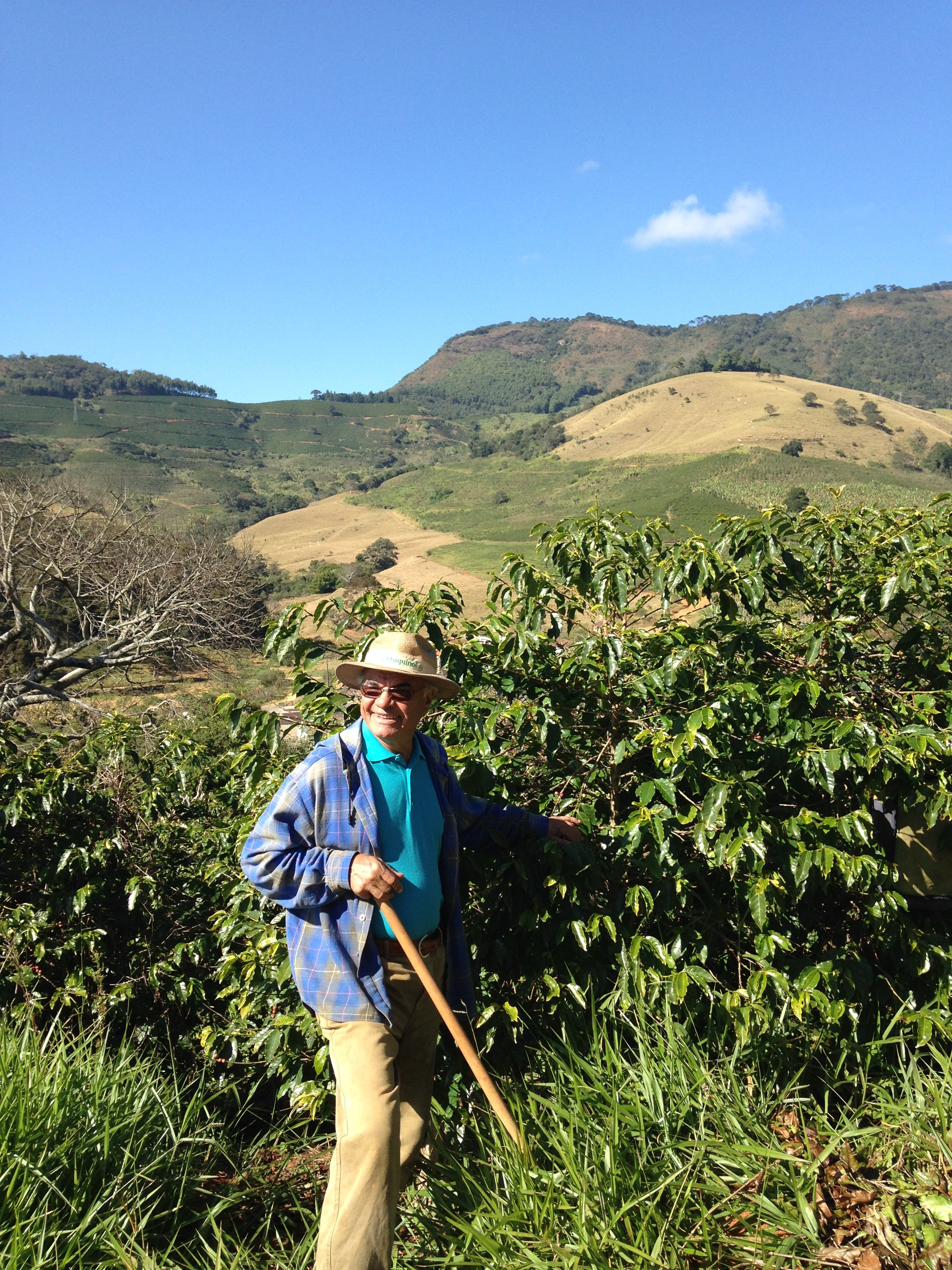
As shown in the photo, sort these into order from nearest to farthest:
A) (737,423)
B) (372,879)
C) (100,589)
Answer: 1. (372,879)
2. (100,589)
3. (737,423)

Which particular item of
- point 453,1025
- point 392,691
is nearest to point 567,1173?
point 453,1025

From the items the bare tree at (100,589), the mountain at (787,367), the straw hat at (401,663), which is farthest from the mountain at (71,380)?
the straw hat at (401,663)

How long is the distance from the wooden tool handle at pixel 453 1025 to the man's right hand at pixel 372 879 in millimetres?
34

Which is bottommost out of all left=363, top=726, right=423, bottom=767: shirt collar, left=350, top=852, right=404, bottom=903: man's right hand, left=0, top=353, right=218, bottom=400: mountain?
left=350, top=852, right=404, bottom=903: man's right hand

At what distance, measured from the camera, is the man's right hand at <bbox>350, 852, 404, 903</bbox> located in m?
2.12

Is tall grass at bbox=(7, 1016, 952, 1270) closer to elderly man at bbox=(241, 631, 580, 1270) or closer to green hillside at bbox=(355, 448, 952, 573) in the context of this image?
elderly man at bbox=(241, 631, 580, 1270)

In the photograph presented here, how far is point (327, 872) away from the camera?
7.11ft

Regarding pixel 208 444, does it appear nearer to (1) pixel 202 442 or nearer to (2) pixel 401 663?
(1) pixel 202 442

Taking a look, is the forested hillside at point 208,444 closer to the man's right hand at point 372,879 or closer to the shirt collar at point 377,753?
the shirt collar at point 377,753

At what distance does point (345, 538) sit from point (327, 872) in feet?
213

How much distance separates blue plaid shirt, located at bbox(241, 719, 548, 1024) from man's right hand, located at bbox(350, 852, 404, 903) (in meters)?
0.03

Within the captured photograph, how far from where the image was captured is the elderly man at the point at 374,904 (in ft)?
6.86

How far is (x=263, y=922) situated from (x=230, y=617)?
666 inches

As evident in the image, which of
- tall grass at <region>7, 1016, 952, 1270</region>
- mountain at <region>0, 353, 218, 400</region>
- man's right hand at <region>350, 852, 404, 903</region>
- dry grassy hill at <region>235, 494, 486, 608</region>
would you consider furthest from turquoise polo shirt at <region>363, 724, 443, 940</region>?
mountain at <region>0, 353, 218, 400</region>
